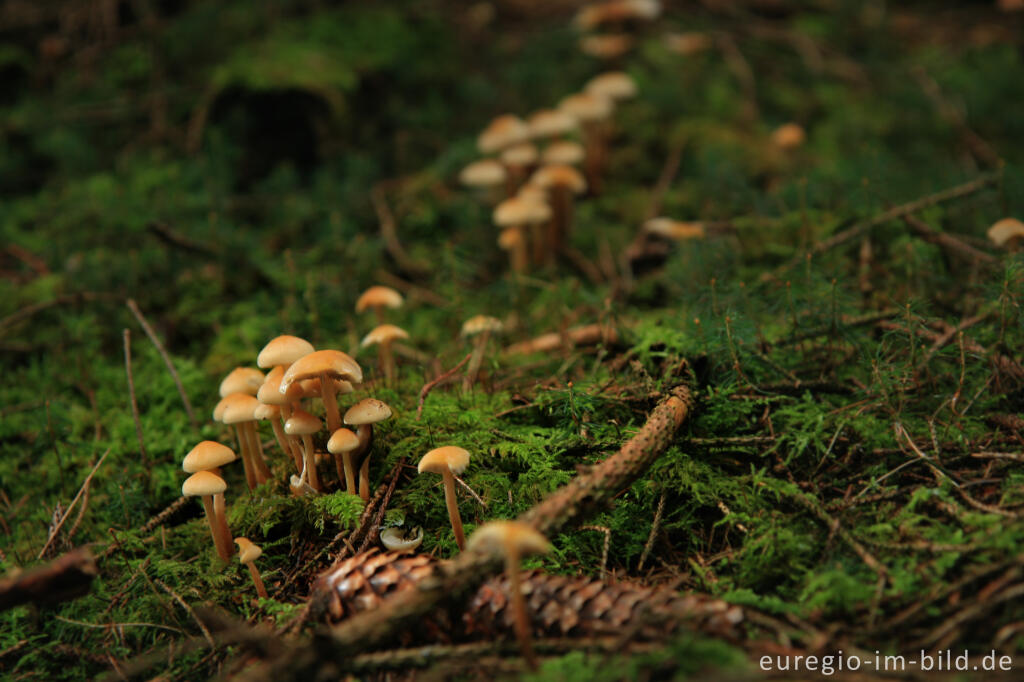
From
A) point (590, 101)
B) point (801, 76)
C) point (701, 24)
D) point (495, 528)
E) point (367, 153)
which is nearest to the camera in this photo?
point (495, 528)

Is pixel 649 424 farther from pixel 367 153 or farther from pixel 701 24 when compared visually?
pixel 701 24

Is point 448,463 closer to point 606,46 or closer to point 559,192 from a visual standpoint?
point 559,192

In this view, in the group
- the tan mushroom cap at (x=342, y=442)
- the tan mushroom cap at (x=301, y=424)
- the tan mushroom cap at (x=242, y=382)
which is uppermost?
the tan mushroom cap at (x=242, y=382)

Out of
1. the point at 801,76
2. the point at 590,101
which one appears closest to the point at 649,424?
the point at 590,101

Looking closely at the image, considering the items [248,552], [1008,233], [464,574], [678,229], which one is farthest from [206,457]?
[1008,233]

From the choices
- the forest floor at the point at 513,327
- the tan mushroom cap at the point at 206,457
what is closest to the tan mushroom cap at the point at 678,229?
the forest floor at the point at 513,327

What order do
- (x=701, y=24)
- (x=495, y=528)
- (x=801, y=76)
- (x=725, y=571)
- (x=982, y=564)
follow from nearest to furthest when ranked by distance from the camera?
(x=495, y=528) < (x=982, y=564) < (x=725, y=571) < (x=801, y=76) < (x=701, y=24)

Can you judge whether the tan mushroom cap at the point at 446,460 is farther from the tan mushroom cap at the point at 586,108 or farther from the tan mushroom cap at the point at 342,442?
the tan mushroom cap at the point at 586,108

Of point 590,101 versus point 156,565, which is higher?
point 590,101
